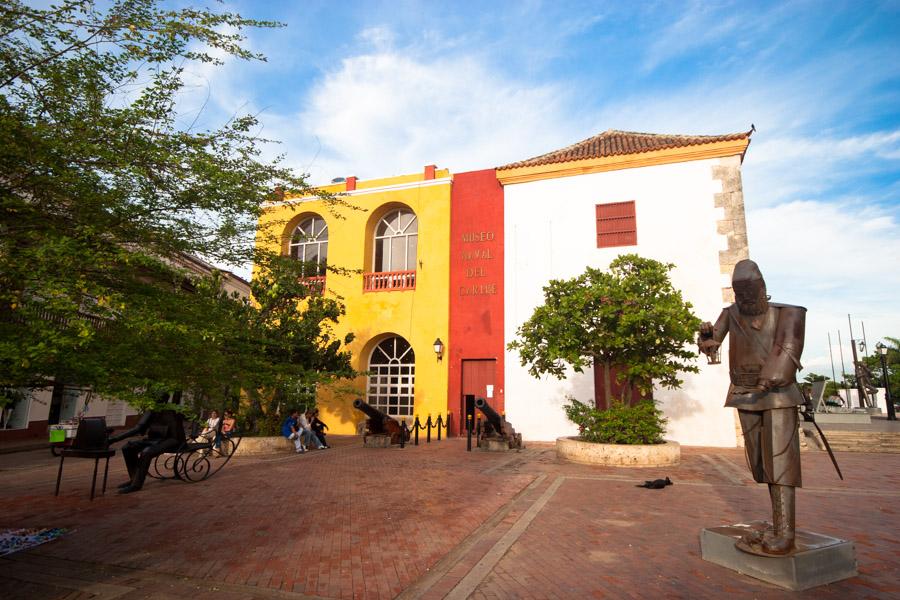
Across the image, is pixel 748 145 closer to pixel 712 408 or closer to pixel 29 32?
pixel 712 408

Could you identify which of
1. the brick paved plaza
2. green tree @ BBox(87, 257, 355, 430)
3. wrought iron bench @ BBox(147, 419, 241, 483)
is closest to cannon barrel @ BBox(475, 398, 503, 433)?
the brick paved plaza

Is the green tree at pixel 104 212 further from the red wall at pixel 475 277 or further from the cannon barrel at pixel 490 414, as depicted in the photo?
the red wall at pixel 475 277

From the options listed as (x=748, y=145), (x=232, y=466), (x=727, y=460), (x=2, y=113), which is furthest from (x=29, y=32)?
(x=748, y=145)

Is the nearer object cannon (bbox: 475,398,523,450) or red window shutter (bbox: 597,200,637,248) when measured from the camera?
cannon (bbox: 475,398,523,450)

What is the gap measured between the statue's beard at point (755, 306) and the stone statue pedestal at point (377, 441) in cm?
1090

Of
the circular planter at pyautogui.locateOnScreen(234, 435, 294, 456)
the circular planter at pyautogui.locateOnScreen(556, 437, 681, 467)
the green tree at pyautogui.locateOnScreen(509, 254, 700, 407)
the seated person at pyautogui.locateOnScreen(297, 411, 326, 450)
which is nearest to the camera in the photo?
the circular planter at pyautogui.locateOnScreen(556, 437, 681, 467)

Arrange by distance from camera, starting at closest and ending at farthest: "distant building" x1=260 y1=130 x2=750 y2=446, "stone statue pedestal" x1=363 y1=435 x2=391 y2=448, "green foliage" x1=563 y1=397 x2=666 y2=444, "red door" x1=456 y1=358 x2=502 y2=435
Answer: "green foliage" x1=563 y1=397 x2=666 y2=444, "stone statue pedestal" x1=363 y1=435 x2=391 y2=448, "distant building" x1=260 y1=130 x2=750 y2=446, "red door" x1=456 y1=358 x2=502 y2=435

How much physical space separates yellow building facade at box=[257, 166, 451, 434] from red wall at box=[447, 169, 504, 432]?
34cm

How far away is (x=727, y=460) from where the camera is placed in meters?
10.7

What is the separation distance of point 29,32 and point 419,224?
1417 centimetres

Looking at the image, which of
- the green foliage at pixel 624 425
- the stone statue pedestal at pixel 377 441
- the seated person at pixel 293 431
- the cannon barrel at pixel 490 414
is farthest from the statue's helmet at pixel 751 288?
the seated person at pixel 293 431

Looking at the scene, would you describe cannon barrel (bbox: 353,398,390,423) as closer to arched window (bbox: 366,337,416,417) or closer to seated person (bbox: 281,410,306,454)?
seated person (bbox: 281,410,306,454)

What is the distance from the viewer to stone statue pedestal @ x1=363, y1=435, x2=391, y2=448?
13484 millimetres

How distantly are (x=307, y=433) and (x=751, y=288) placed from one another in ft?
38.4
